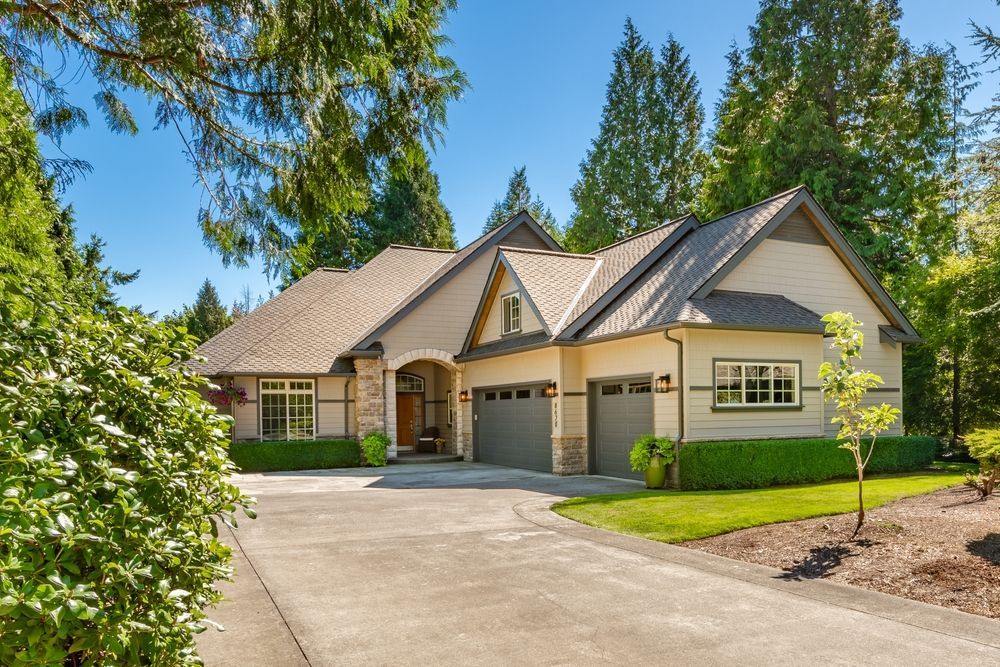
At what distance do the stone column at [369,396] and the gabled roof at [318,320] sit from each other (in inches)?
21.9

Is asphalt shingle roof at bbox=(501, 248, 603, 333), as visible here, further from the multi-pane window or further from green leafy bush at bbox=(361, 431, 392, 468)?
green leafy bush at bbox=(361, 431, 392, 468)

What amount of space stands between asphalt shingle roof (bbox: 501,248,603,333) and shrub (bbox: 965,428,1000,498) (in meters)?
9.00

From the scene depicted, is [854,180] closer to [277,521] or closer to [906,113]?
[906,113]

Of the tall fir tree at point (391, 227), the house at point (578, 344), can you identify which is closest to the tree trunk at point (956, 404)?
the house at point (578, 344)

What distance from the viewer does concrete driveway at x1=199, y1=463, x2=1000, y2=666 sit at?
17.2 ft

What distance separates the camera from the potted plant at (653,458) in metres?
14.3

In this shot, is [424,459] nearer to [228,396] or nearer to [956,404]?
[228,396]

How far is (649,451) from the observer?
573 inches

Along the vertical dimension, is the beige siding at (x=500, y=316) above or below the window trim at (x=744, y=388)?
above

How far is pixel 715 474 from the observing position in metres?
14.2

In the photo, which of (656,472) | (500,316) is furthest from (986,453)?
(500,316)

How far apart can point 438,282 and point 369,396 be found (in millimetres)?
4145

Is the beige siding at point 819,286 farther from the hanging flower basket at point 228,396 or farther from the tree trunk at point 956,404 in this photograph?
the hanging flower basket at point 228,396

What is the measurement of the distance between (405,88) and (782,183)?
83.4 ft
